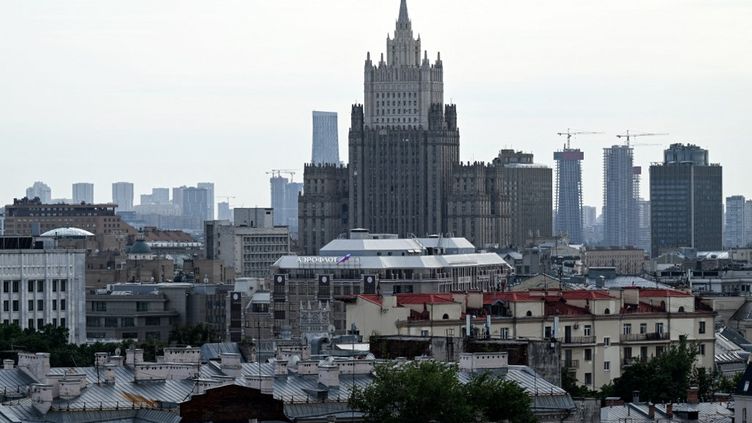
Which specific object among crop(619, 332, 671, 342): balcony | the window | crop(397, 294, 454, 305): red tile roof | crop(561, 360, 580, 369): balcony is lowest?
crop(561, 360, 580, 369): balcony

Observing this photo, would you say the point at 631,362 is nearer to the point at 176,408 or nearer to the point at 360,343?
the point at 360,343

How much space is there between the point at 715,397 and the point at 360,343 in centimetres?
1517

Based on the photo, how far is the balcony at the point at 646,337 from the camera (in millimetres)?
134250

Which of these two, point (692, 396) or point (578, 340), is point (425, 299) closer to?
point (578, 340)

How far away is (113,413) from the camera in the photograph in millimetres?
80375

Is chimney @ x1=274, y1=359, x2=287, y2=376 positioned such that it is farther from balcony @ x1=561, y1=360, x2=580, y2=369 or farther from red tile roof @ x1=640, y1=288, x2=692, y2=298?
red tile roof @ x1=640, y1=288, x2=692, y2=298

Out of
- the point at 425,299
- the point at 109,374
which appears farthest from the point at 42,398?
the point at 425,299

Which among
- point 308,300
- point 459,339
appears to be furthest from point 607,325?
point 308,300

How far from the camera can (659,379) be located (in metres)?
115

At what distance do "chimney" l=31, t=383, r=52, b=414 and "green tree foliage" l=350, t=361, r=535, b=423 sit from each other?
843 centimetres

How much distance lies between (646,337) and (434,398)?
2207 inches

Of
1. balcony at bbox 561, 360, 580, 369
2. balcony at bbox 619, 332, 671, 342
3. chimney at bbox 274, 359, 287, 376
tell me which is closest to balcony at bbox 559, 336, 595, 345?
balcony at bbox 561, 360, 580, 369

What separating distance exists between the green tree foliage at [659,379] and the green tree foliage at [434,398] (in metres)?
29.1

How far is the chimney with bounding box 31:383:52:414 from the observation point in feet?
261
